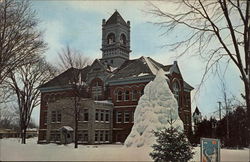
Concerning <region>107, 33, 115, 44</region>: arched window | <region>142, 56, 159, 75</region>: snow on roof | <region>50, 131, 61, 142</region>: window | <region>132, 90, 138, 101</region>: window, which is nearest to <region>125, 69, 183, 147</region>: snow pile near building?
<region>142, 56, 159, 75</region>: snow on roof

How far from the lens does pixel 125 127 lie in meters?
37.9

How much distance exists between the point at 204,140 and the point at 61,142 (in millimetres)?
27559

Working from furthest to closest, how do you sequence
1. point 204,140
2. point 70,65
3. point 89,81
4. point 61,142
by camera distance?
point 89,81 < point 61,142 < point 70,65 < point 204,140

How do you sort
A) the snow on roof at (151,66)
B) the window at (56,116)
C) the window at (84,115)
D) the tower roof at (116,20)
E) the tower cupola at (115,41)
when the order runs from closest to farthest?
the window at (84,115) < the snow on roof at (151,66) < the window at (56,116) < the tower cupola at (115,41) < the tower roof at (116,20)

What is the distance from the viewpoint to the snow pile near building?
81.2ft

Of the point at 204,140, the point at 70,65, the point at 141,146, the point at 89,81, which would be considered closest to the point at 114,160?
the point at 204,140

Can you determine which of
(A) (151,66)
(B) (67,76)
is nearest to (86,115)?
(B) (67,76)

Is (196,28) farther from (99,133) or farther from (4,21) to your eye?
(99,133)

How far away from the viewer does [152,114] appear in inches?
1014

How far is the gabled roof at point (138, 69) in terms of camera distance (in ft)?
123

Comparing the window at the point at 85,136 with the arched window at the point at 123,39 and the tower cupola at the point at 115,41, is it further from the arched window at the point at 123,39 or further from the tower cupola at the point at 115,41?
the arched window at the point at 123,39

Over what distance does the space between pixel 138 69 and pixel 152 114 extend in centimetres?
1364

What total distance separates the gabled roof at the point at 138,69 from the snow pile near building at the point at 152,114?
9.09 metres

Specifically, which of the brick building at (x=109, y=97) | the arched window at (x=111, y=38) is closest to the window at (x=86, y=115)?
the brick building at (x=109, y=97)
